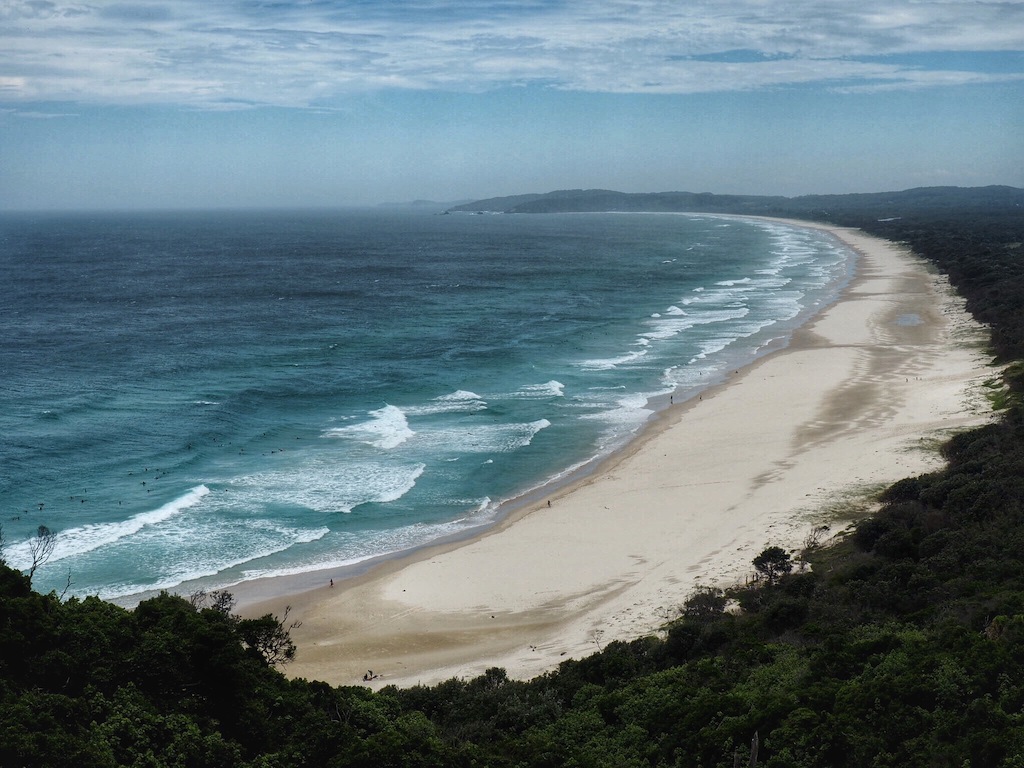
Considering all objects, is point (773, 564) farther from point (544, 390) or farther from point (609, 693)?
point (544, 390)

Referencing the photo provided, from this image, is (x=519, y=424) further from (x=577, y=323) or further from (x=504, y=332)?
(x=577, y=323)

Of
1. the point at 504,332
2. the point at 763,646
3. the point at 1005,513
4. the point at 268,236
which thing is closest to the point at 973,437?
the point at 1005,513

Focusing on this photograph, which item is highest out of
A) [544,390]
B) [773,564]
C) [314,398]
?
[544,390]

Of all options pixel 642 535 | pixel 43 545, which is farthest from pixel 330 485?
pixel 642 535

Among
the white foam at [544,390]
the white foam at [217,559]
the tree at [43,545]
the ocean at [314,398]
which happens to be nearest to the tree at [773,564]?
the ocean at [314,398]

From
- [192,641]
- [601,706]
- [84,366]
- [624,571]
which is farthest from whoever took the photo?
[84,366]

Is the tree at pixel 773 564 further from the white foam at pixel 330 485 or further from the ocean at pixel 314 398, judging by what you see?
the white foam at pixel 330 485
